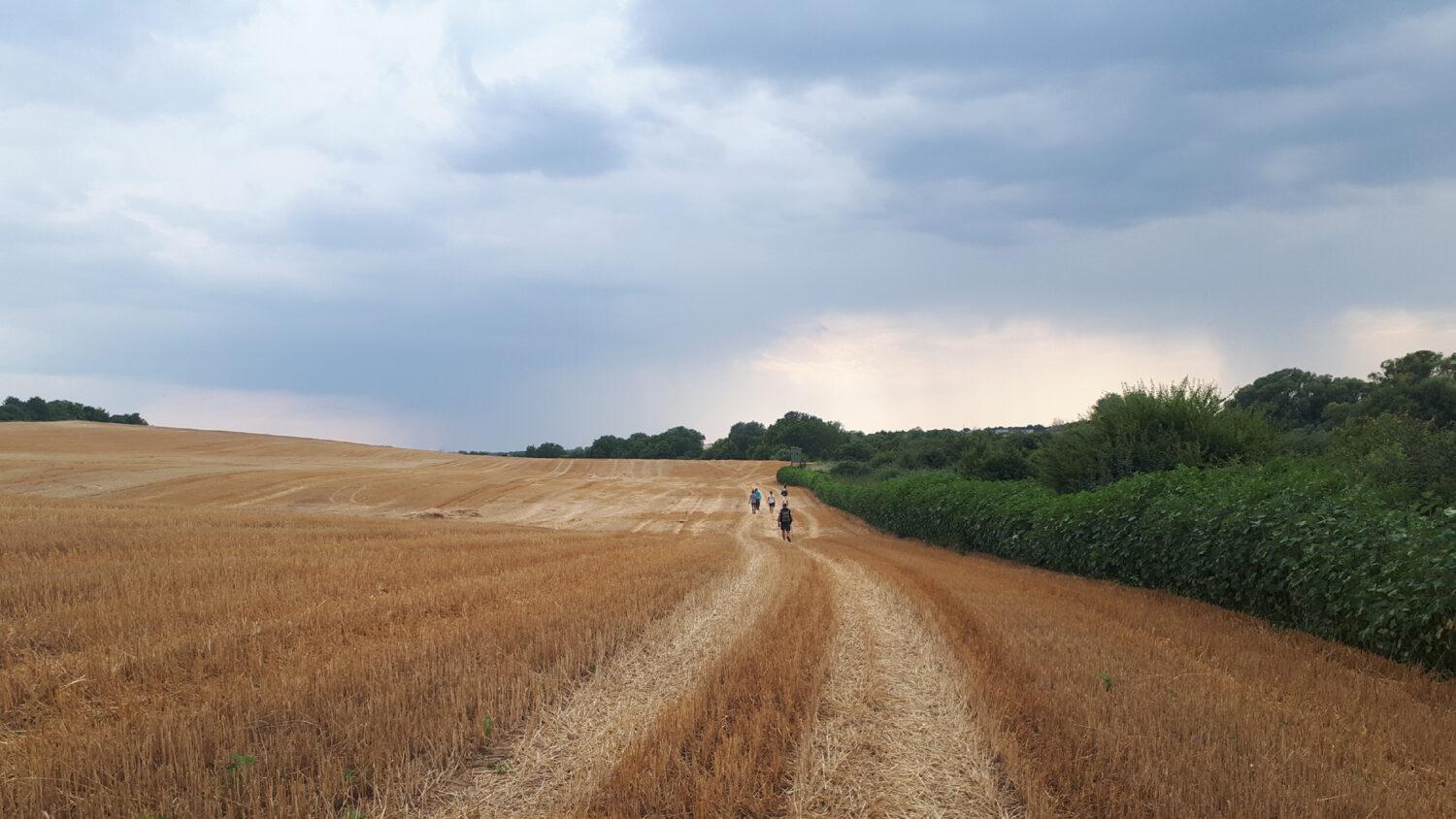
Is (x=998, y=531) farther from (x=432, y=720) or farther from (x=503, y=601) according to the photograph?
(x=432, y=720)

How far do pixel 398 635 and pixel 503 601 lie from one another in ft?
7.60

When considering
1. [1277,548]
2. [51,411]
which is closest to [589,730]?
[1277,548]

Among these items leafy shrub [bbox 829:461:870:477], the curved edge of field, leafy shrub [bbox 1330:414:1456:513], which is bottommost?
the curved edge of field

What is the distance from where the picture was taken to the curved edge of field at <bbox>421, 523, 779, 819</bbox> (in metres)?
4.44

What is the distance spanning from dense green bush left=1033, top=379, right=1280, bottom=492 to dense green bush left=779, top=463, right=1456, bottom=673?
4257mm

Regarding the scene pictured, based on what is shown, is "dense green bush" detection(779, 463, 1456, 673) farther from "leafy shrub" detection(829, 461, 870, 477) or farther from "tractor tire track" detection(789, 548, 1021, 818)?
"leafy shrub" detection(829, 461, 870, 477)

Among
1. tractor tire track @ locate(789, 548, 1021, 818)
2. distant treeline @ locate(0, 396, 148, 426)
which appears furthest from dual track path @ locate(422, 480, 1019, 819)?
distant treeline @ locate(0, 396, 148, 426)

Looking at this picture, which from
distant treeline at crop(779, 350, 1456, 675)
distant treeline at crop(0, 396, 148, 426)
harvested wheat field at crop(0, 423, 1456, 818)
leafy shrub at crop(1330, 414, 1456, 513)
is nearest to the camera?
harvested wheat field at crop(0, 423, 1456, 818)

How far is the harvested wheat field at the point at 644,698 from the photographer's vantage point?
14.4 ft

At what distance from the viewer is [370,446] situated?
262 feet

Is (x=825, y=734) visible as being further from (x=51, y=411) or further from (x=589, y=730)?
(x=51, y=411)

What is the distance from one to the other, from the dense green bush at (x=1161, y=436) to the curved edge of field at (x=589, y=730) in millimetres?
20377

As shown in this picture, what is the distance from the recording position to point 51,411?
106 metres

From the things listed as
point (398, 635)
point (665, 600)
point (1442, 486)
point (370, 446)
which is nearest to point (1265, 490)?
point (1442, 486)
